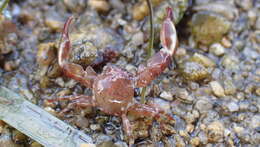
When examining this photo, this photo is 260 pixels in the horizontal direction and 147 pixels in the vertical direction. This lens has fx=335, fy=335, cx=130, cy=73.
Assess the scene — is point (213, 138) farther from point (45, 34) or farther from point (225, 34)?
point (45, 34)

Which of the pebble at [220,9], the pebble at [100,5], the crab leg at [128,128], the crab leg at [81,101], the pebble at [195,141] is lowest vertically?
the pebble at [195,141]

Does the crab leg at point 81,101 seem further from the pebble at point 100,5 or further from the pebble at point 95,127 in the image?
the pebble at point 100,5

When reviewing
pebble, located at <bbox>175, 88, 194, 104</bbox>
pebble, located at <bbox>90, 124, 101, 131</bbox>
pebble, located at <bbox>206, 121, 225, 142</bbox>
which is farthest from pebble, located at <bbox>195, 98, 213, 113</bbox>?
pebble, located at <bbox>90, 124, 101, 131</bbox>

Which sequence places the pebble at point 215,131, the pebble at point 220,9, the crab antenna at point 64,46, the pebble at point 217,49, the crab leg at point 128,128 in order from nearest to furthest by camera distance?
the crab leg at point 128,128 → the crab antenna at point 64,46 → the pebble at point 215,131 → the pebble at point 217,49 → the pebble at point 220,9

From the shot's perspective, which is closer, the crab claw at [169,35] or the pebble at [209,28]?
the crab claw at [169,35]

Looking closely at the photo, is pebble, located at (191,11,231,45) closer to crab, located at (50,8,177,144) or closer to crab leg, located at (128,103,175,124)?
crab, located at (50,8,177,144)

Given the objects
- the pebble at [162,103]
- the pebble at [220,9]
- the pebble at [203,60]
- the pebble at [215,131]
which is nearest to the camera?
the pebble at [215,131]

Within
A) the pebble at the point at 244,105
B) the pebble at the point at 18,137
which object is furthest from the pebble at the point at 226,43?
the pebble at the point at 18,137

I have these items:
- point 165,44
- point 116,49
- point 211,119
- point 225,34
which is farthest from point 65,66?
point 225,34
